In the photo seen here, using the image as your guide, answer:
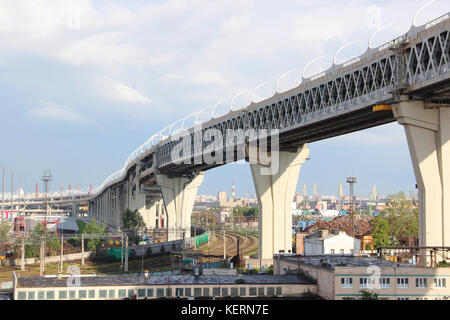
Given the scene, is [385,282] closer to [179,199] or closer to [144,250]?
[144,250]

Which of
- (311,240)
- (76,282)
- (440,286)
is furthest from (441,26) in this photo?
(311,240)

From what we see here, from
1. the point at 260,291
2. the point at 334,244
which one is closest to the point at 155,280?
the point at 260,291

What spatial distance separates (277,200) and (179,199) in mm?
52422

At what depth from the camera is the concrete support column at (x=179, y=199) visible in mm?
118481

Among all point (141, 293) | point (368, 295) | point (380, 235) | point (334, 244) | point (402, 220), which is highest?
point (402, 220)

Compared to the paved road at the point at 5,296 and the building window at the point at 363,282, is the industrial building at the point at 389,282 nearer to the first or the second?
the building window at the point at 363,282

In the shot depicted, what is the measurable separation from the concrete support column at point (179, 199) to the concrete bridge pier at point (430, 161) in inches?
3088

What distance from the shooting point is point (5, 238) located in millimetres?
99125

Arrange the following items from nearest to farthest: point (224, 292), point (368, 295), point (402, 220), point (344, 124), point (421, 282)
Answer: point (368, 295) → point (421, 282) → point (224, 292) → point (344, 124) → point (402, 220)

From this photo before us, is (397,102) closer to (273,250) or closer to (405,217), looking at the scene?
(273,250)

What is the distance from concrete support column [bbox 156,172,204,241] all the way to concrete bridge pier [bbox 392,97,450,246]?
78.4 m

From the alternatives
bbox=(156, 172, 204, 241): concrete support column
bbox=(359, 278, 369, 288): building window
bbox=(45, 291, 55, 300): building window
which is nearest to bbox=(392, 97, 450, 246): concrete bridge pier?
bbox=(359, 278, 369, 288): building window

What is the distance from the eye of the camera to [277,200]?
71.8m

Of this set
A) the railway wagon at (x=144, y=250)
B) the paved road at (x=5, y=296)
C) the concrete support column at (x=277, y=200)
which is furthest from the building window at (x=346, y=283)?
the railway wagon at (x=144, y=250)
